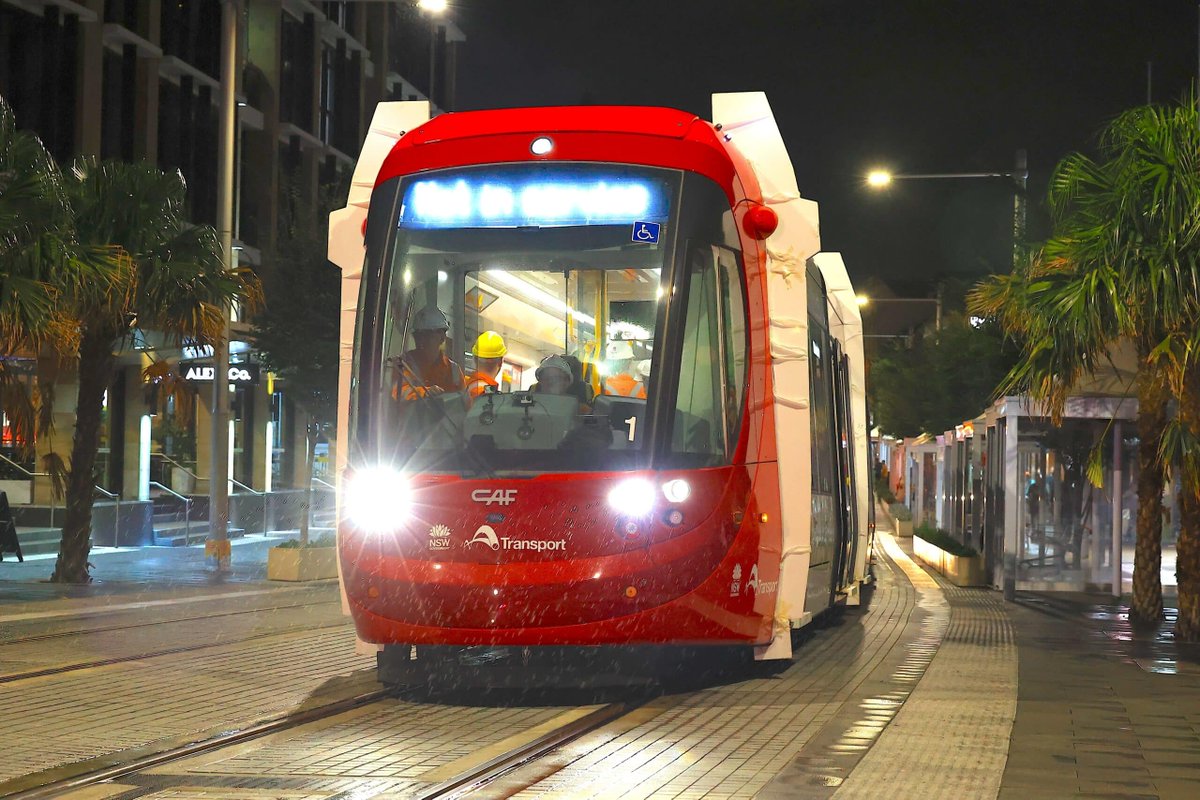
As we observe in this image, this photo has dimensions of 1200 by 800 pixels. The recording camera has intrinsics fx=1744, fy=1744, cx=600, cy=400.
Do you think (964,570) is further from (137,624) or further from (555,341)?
(555,341)

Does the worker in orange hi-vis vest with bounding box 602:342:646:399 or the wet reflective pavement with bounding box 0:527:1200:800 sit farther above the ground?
the worker in orange hi-vis vest with bounding box 602:342:646:399

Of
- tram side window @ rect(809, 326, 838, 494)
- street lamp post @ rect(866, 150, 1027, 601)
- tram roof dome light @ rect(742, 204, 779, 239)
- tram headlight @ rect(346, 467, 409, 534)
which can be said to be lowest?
tram headlight @ rect(346, 467, 409, 534)

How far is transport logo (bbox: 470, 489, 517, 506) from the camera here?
10.3m

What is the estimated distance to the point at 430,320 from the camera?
10.7 metres

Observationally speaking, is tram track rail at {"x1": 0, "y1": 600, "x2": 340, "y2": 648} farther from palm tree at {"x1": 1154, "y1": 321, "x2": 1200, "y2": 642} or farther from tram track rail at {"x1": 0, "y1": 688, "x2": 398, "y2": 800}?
palm tree at {"x1": 1154, "y1": 321, "x2": 1200, "y2": 642}

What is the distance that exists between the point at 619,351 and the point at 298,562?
1403 cm

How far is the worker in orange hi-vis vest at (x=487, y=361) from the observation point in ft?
35.2

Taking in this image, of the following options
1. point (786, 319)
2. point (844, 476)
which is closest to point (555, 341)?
point (786, 319)

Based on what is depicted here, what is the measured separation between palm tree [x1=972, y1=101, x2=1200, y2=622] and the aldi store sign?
46.6 ft

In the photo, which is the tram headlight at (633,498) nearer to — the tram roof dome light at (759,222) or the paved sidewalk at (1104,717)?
the tram roof dome light at (759,222)

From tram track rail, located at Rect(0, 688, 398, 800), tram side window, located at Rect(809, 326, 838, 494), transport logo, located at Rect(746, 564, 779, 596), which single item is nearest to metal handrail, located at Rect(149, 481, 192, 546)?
tram side window, located at Rect(809, 326, 838, 494)

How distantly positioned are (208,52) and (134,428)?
9938mm

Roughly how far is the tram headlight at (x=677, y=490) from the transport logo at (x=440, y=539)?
4.30 ft

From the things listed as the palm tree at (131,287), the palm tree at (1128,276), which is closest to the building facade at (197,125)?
the palm tree at (131,287)
